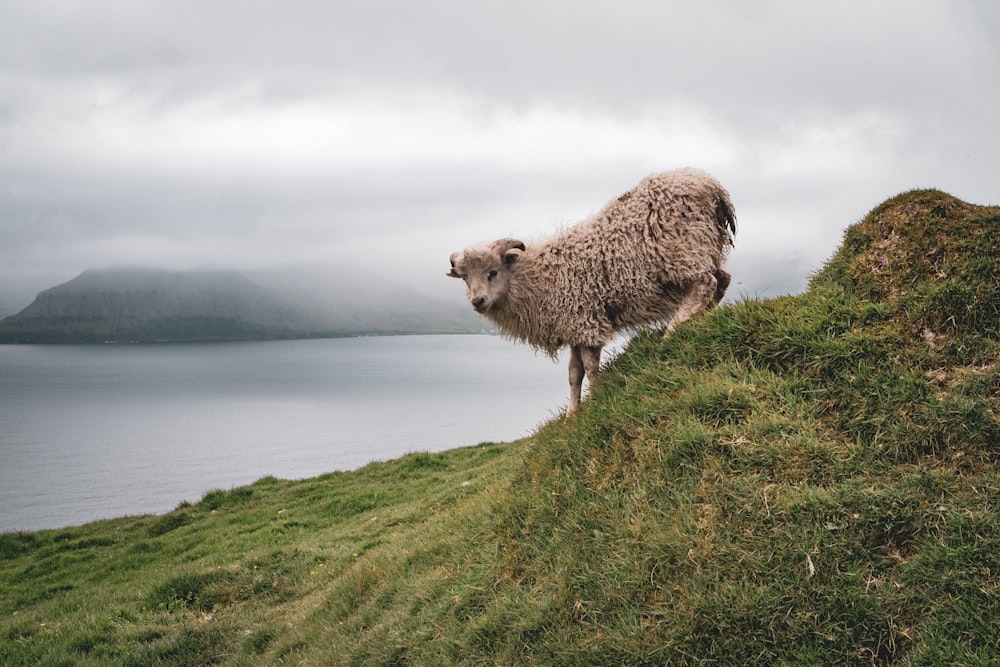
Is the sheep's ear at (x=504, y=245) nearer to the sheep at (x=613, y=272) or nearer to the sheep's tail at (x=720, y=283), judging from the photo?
the sheep at (x=613, y=272)

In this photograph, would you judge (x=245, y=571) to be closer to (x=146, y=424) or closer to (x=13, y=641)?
(x=13, y=641)

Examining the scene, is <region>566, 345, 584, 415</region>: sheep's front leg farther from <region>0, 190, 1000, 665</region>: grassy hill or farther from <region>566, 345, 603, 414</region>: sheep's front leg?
<region>0, 190, 1000, 665</region>: grassy hill

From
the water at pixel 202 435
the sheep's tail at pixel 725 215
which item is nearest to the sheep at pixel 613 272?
the sheep's tail at pixel 725 215

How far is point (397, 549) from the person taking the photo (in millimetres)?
10242

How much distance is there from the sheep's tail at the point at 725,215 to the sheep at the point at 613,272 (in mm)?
14

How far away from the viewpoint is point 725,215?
950 cm

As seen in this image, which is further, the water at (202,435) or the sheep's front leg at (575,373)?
the water at (202,435)

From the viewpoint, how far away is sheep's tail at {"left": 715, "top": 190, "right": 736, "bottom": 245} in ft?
30.8

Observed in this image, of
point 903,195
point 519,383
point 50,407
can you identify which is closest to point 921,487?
point 903,195

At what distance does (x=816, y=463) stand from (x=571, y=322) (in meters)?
4.06

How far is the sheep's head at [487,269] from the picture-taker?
955 cm

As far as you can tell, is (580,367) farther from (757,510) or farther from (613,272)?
(757,510)

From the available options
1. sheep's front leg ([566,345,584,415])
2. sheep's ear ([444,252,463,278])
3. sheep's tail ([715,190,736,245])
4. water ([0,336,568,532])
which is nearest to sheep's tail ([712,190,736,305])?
sheep's tail ([715,190,736,245])

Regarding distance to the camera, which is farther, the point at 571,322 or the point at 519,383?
the point at 519,383
